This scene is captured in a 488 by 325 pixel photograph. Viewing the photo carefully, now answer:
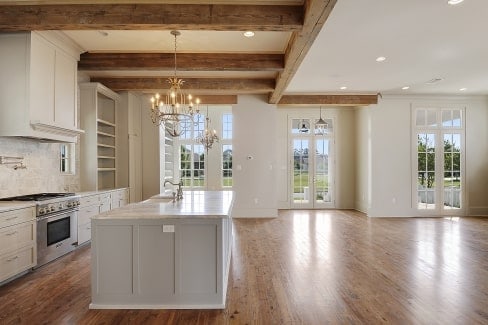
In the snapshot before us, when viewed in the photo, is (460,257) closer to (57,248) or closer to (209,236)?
(209,236)

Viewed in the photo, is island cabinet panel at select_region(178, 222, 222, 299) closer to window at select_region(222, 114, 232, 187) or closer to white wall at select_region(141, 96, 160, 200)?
white wall at select_region(141, 96, 160, 200)

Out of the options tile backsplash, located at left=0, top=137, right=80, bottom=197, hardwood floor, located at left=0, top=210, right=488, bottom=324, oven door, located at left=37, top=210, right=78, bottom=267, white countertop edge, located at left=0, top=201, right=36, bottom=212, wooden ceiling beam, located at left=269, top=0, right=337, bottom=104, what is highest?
wooden ceiling beam, located at left=269, top=0, right=337, bottom=104

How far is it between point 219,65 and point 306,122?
485 cm

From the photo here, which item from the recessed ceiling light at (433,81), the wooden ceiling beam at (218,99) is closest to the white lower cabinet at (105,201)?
the wooden ceiling beam at (218,99)

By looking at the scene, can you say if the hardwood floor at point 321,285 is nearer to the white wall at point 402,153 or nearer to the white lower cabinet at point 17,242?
the white lower cabinet at point 17,242

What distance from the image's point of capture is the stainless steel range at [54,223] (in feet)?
12.7

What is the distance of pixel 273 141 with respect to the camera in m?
7.73

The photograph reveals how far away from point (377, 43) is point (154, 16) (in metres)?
3.05

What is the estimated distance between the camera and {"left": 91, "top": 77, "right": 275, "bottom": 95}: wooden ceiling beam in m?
6.32

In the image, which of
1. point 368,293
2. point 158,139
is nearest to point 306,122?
point 158,139

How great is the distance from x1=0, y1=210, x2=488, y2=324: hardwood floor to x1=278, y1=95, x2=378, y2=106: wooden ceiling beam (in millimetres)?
3432

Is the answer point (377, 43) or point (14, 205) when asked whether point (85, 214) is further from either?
point (377, 43)

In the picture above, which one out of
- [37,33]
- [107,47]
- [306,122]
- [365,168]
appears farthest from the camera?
[306,122]

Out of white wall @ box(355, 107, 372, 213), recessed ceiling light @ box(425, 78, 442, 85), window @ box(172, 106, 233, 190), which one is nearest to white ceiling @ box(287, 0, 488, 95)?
recessed ceiling light @ box(425, 78, 442, 85)
